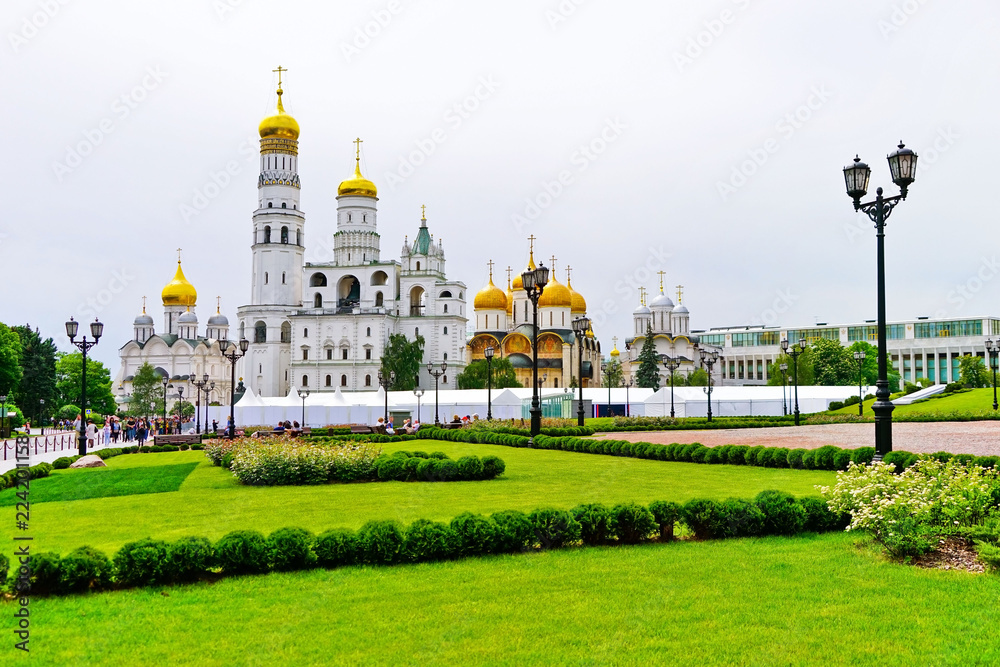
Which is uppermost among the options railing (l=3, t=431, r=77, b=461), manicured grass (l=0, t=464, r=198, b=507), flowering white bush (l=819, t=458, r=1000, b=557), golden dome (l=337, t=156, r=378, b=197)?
golden dome (l=337, t=156, r=378, b=197)

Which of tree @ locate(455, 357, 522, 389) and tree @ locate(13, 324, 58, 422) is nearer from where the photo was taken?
tree @ locate(13, 324, 58, 422)

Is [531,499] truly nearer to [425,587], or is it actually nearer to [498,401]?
[425,587]

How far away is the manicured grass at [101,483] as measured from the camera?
14113mm

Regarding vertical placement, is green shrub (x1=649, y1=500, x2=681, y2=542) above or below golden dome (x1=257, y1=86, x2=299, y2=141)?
below

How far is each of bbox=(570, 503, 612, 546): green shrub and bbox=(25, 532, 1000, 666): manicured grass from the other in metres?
0.73

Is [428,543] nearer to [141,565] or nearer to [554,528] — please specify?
[554,528]

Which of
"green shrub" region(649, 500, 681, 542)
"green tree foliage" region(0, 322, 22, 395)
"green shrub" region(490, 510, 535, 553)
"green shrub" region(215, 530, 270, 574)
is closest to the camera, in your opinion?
"green shrub" region(215, 530, 270, 574)

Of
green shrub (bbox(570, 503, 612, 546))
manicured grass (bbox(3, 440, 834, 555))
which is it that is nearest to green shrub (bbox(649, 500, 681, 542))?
green shrub (bbox(570, 503, 612, 546))

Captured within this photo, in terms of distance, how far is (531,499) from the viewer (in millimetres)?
12148

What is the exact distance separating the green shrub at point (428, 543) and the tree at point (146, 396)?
6842 cm

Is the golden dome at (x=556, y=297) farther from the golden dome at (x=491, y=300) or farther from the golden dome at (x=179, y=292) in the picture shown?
the golden dome at (x=179, y=292)

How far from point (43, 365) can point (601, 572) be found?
65293 millimetres

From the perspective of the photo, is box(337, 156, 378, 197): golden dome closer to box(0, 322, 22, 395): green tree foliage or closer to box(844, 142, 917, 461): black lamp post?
box(0, 322, 22, 395): green tree foliage

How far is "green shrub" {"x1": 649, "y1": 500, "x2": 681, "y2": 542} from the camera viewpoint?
8.98 m
